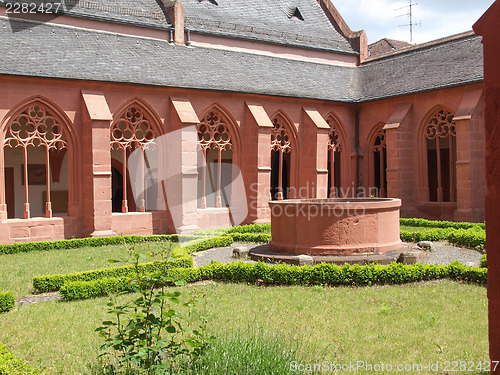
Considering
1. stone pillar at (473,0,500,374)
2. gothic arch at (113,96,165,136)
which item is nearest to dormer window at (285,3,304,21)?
gothic arch at (113,96,165,136)

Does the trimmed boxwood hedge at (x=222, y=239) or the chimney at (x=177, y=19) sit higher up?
the chimney at (x=177, y=19)

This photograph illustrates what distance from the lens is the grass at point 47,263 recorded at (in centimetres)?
1010

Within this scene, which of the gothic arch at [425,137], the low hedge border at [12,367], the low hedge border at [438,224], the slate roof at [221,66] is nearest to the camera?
the low hedge border at [12,367]

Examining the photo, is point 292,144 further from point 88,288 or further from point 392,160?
point 88,288

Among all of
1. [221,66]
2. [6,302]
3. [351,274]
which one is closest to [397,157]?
[221,66]

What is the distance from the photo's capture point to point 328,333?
6453 millimetres

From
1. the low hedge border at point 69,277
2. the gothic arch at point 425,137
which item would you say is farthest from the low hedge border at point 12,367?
the gothic arch at point 425,137

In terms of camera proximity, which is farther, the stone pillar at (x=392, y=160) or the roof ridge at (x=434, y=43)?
the roof ridge at (x=434, y=43)

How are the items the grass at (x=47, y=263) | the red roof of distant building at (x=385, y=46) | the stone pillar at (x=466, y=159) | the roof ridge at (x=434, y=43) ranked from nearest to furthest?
the grass at (x=47, y=263)
the stone pillar at (x=466, y=159)
the roof ridge at (x=434, y=43)
the red roof of distant building at (x=385, y=46)

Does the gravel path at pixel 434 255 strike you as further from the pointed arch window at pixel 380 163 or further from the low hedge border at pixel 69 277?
the pointed arch window at pixel 380 163

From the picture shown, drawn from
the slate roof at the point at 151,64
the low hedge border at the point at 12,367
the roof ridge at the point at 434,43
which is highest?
the roof ridge at the point at 434,43

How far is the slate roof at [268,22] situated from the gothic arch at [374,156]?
5.01 meters

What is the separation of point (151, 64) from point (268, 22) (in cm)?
790

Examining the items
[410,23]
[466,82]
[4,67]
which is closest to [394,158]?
[466,82]
